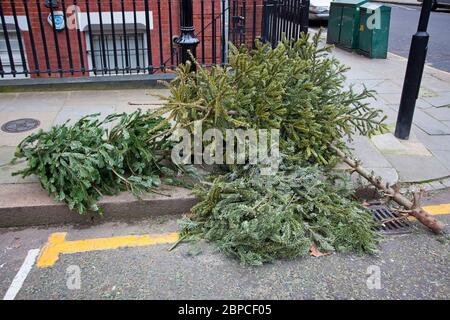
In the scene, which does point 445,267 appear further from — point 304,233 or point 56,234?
point 56,234

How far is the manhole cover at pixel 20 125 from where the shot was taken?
4.87 meters

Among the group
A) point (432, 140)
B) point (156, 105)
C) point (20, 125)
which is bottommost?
point (432, 140)

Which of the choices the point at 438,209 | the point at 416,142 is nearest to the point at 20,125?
the point at 438,209

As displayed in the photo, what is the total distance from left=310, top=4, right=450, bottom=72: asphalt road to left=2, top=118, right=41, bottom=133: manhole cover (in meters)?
6.49

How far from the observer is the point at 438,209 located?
3754mm

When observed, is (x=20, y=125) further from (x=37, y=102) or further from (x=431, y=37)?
(x=431, y=37)

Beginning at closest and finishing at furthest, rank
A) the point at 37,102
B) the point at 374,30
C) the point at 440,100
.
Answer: the point at 37,102 → the point at 440,100 → the point at 374,30

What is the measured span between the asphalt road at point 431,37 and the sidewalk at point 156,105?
70.3 inches

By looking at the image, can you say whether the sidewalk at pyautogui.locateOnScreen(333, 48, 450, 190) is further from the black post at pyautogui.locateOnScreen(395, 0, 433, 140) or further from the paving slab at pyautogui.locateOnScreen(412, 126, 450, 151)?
the black post at pyautogui.locateOnScreen(395, 0, 433, 140)

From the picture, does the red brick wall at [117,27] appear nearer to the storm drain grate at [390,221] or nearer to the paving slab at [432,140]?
the paving slab at [432,140]

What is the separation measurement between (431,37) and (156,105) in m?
12.2

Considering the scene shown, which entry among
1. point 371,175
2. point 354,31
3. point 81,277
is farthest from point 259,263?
point 354,31

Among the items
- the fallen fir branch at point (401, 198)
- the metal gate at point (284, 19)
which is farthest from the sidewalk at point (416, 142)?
the metal gate at point (284, 19)
